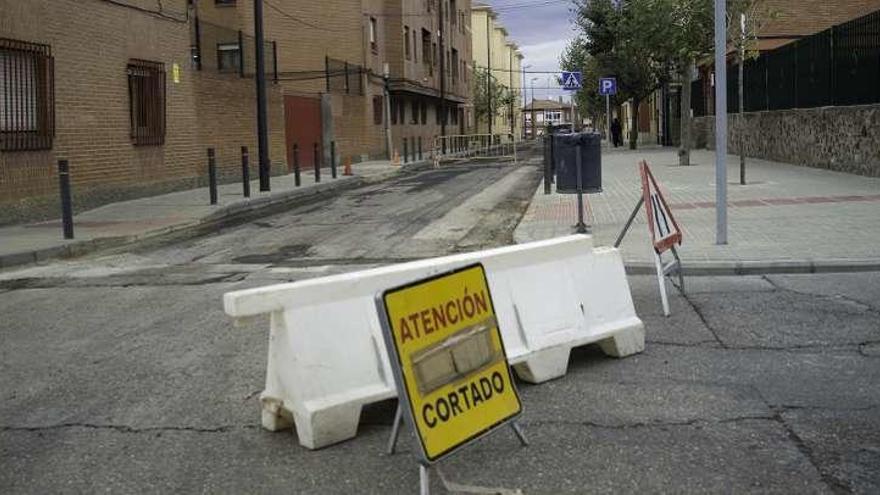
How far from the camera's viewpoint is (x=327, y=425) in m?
4.54

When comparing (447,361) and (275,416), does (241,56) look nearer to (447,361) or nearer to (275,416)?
(275,416)

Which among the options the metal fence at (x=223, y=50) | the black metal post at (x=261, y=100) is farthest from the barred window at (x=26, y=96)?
the metal fence at (x=223, y=50)

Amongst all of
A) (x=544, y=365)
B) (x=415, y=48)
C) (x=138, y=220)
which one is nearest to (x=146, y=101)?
(x=138, y=220)

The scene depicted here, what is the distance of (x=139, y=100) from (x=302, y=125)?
13717 mm

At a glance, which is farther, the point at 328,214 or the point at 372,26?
the point at 372,26

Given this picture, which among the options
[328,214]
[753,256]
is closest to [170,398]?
[753,256]

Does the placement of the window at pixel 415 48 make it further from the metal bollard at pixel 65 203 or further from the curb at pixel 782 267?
the curb at pixel 782 267

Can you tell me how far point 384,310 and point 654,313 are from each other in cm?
430

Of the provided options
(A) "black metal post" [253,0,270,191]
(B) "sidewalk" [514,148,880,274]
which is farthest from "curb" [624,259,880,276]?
(A) "black metal post" [253,0,270,191]

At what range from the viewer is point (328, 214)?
1706 cm

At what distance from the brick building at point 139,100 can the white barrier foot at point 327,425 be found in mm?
12345

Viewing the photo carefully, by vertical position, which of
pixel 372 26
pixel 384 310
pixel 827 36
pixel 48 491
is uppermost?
pixel 372 26

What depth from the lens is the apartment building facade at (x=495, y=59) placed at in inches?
3671

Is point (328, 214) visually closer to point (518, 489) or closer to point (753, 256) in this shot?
point (753, 256)
